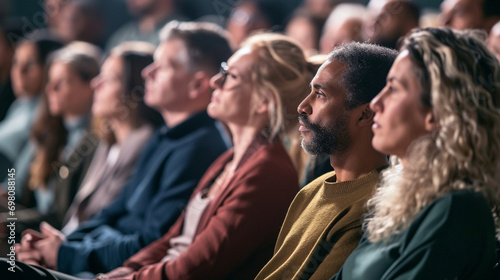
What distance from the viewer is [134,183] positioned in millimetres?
3338

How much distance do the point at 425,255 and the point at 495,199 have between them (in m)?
0.22

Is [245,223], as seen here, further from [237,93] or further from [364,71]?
[364,71]

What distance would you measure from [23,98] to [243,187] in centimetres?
251

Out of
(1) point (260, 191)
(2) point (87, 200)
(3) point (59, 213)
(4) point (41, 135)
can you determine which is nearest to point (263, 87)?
(1) point (260, 191)

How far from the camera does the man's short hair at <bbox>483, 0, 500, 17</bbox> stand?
273cm

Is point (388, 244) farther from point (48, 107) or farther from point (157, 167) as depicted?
point (48, 107)

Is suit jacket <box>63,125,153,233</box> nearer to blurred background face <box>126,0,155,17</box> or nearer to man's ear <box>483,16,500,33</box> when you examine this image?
man's ear <box>483,16,500,33</box>

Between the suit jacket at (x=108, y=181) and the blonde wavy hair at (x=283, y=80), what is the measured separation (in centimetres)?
111

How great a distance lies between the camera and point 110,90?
3.75 meters

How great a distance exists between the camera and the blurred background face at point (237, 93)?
261 cm

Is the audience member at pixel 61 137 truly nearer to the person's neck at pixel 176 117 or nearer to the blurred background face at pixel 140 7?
the person's neck at pixel 176 117

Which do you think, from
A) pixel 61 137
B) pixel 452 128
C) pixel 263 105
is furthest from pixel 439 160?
pixel 61 137

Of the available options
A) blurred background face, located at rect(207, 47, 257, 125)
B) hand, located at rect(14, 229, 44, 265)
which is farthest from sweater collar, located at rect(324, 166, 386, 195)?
hand, located at rect(14, 229, 44, 265)

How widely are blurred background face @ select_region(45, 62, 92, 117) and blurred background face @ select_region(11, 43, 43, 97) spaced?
32cm
